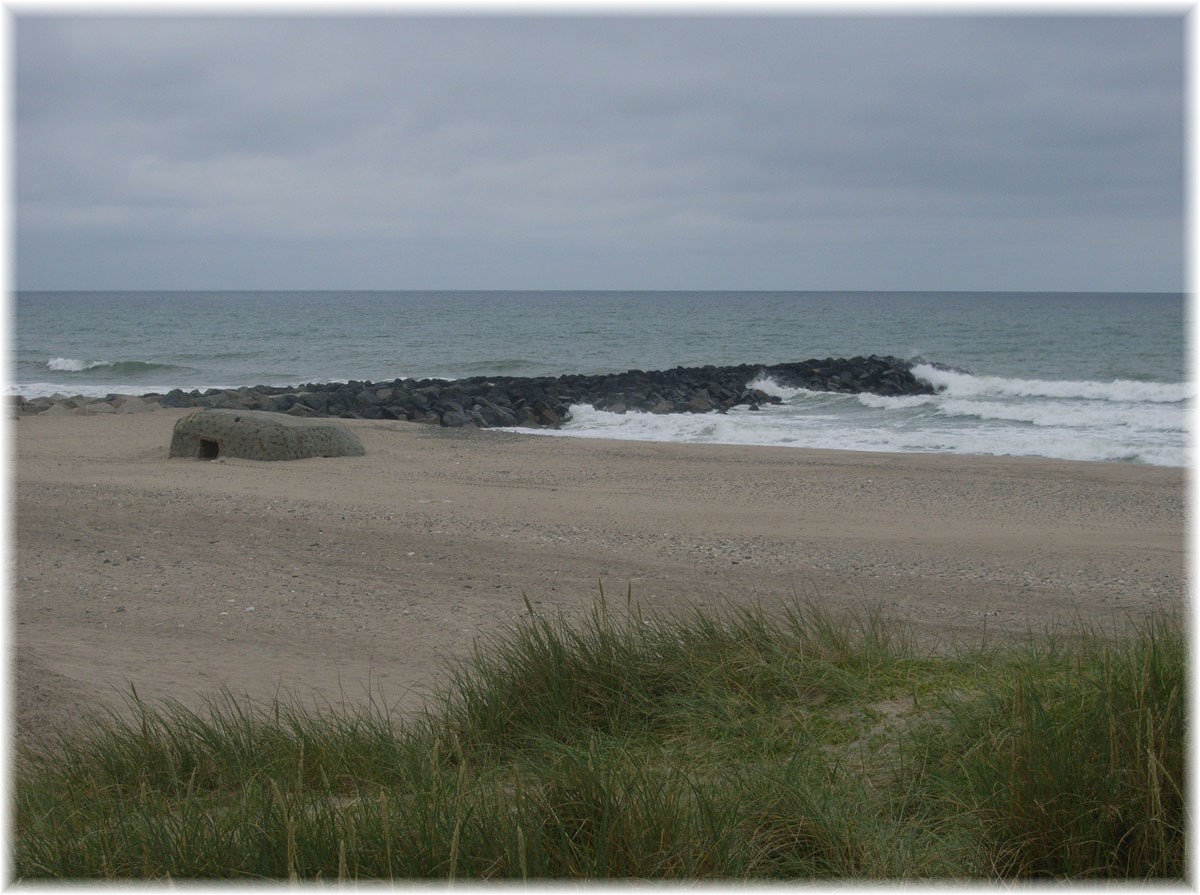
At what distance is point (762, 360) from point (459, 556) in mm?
36753

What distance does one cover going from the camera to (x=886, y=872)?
2906 mm

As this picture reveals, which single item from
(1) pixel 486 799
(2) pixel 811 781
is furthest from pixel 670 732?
(1) pixel 486 799

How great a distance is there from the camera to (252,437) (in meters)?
14.7

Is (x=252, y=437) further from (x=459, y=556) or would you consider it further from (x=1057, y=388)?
(x=1057, y=388)

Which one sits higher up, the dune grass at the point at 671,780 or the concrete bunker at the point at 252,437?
the concrete bunker at the point at 252,437

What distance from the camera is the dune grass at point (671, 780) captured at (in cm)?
290

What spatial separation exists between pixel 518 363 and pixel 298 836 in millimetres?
43162

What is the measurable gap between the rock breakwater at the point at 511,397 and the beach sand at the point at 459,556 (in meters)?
8.97

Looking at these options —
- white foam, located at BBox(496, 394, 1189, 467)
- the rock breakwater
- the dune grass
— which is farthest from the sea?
the dune grass

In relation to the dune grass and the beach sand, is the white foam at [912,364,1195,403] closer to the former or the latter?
the beach sand

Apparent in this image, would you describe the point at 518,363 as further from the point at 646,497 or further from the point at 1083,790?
the point at 1083,790

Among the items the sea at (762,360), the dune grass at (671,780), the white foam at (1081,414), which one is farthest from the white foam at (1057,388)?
the dune grass at (671,780)

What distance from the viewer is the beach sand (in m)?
6.52

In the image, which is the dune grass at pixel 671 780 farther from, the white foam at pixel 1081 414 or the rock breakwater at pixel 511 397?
the white foam at pixel 1081 414
